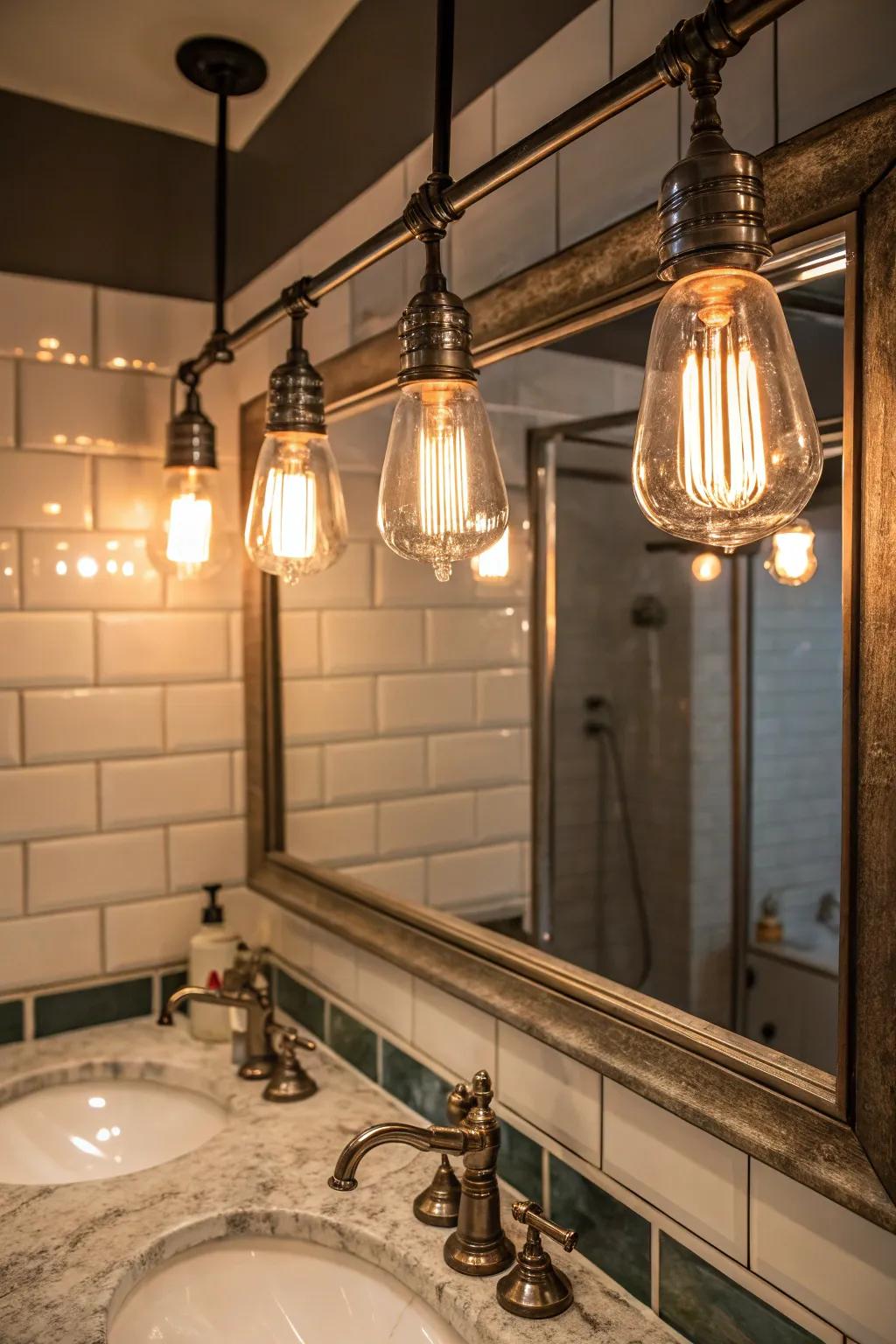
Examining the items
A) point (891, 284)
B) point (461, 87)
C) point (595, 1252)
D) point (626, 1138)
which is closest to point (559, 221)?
point (461, 87)

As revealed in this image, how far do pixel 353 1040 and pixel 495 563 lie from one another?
0.68 meters

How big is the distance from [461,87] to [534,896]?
86 centimetres

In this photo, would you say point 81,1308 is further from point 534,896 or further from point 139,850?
point 139,850

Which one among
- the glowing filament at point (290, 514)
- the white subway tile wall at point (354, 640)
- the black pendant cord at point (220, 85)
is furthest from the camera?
the black pendant cord at point (220, 85)

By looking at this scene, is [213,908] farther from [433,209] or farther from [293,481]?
[433,209]

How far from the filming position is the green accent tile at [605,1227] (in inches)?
33.8

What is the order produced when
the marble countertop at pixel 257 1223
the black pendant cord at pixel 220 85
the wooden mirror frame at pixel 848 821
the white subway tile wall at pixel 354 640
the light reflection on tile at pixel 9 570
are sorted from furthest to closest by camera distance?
1. the light reflection on tile at pixel 9 570
2. the black pendant cord at pixel 220 85
3. the marble countertop at pixel 257 1223
4. the white subway tile wall at pixel 354 640
5. the wooden mirror frame at pixel 848 821

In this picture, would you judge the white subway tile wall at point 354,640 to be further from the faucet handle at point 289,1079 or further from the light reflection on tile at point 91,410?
the faucet handle at point 289,1079

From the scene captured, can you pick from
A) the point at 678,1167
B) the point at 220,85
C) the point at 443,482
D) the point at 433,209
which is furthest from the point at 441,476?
the point at 220,85

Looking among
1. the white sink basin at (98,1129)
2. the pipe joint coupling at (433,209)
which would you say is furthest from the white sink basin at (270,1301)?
the pipe joint coupling at (433,209)

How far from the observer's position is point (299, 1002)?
4.92 feet

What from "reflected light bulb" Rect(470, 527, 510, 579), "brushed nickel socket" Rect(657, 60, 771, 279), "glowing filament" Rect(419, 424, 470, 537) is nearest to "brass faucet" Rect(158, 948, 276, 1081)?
"reflected light bulb" Rect(470, 527, 510, 579)

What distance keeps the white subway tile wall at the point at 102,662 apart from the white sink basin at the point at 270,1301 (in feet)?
1.99

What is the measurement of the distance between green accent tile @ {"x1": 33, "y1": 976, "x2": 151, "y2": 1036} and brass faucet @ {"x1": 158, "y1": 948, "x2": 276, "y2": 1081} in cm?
23
